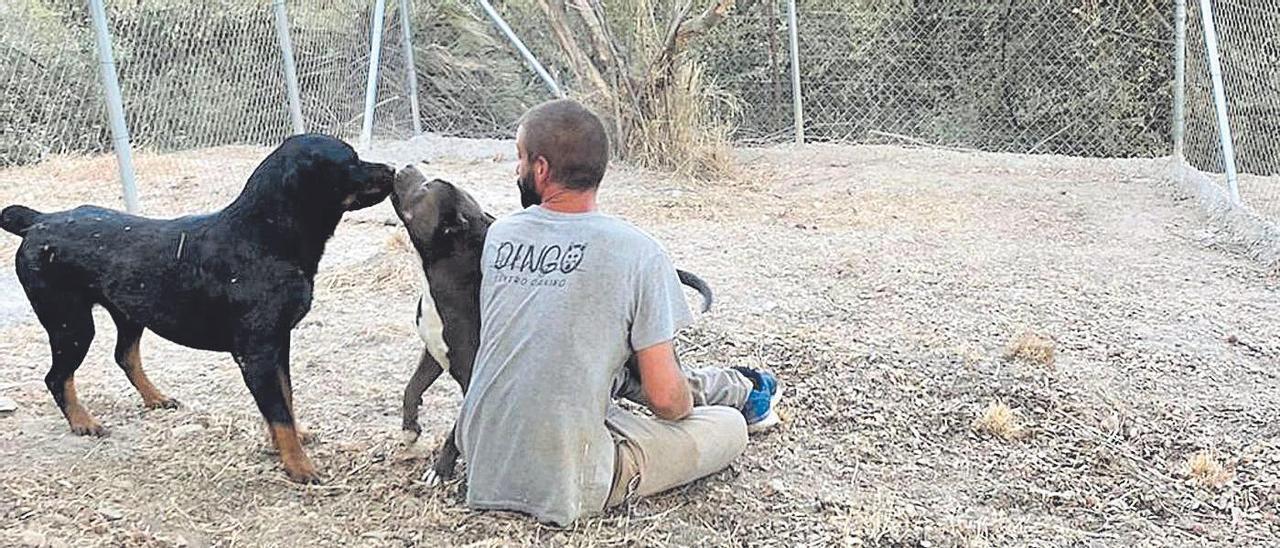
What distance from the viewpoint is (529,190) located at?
319 centimetres

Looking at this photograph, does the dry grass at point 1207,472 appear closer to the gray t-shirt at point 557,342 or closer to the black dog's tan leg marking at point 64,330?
the gray t-shirt at point 557,342

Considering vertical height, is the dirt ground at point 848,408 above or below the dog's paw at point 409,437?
below

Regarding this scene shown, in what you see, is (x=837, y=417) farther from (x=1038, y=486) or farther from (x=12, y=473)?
(x=12, y=473)

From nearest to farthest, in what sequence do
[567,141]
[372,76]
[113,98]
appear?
[567,141] < [113,98] < [372,76]

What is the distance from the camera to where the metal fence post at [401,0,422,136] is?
11500 millimetres

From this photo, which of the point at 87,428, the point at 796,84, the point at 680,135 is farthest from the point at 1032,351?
the point at 796,84

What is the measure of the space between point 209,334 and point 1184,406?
3481 mm

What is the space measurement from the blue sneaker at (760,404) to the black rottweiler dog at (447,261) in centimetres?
76

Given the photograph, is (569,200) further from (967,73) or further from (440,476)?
(967,73)

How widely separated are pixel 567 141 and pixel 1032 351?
2.62 meters

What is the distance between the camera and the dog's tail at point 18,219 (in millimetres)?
3799

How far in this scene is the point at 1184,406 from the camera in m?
4.43

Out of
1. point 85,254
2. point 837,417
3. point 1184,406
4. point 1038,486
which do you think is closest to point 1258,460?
point 1184,406

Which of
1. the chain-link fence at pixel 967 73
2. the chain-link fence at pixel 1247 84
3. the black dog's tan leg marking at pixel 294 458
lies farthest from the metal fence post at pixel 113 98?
the chain-link fence at pixel 1247 84
